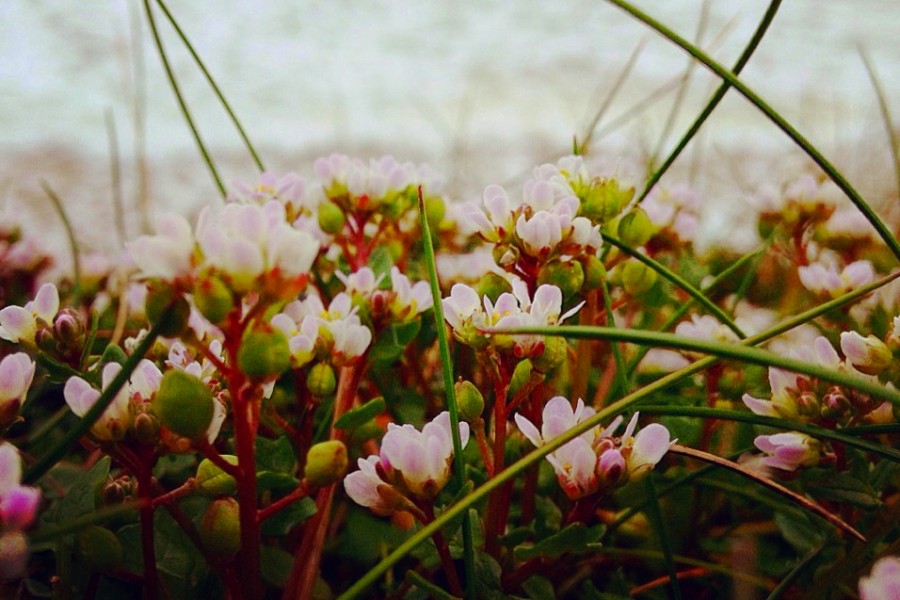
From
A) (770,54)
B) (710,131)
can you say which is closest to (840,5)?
(770,54)

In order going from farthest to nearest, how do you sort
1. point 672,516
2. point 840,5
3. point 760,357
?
1. point 840,5
2. point 672,516
3. point 760,357

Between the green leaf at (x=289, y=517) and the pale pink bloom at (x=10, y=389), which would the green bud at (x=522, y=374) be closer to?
the green leaf at (x=289, y=517)

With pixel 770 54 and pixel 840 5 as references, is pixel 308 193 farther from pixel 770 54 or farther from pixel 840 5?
pixel 840 5

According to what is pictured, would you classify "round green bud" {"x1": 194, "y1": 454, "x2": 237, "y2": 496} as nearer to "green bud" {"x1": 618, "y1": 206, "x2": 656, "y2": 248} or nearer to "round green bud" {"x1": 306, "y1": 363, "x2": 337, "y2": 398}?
"round green bud" {"x1": 306, "y1": 363, "x2": 337, "y2": 398}

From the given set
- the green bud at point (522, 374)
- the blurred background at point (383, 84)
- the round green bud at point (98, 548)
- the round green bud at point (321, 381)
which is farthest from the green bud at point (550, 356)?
the blurred background at point (383, 84)

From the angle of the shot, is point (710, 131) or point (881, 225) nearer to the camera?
point (881, 225)

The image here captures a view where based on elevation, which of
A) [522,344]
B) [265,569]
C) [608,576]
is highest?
[522,344]

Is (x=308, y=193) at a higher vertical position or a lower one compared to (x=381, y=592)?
higher

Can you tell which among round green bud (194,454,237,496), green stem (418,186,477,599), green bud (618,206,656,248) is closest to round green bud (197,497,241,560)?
round green bud (194,454,237,496)
